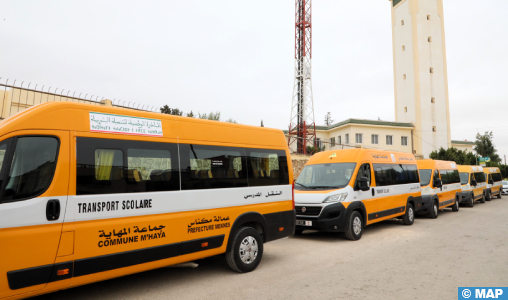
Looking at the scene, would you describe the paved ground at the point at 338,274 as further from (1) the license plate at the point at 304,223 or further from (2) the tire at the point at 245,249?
(1) the license plate at the point at 304,223

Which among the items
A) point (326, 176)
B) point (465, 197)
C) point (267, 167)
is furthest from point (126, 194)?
point (465, 197)

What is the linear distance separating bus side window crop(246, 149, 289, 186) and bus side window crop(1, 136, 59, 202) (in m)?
3.24

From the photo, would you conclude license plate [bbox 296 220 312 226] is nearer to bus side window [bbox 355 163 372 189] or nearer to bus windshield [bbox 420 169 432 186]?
bus side window [bbox 355 163 372 189]

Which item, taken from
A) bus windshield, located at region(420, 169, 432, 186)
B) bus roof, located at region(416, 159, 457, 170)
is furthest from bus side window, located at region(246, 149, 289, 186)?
bus roof, located at region(416, 159, 457, 170)

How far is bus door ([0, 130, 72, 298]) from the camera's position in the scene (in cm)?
337

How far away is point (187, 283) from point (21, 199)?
2773mm

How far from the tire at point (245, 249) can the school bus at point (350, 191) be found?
9.47 ft

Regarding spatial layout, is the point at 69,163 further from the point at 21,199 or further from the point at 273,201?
the point at 273,201

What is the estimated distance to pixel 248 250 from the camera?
19.2ft

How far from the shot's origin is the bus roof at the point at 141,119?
376cm

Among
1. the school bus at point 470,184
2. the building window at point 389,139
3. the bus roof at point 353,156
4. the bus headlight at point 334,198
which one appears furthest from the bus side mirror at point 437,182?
the building window at point 389,139

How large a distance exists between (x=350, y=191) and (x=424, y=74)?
140ft

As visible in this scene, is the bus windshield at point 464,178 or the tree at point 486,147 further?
the tree at point 486,147

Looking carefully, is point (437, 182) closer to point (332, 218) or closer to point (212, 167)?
point (332, 218)
